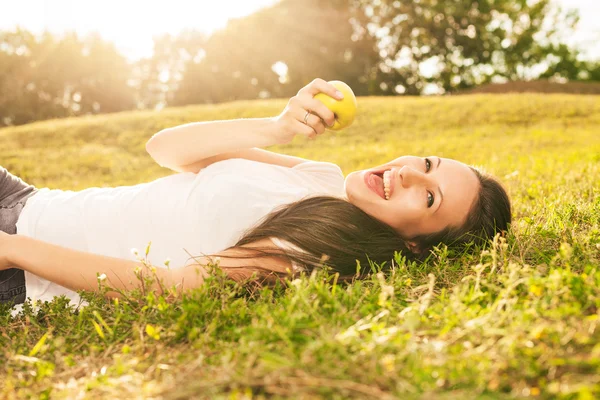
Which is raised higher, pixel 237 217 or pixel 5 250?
pixel 237 217

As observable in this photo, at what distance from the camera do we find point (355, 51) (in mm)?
43969

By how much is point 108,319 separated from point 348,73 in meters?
41.9

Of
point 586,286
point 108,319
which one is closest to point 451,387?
point 586,286

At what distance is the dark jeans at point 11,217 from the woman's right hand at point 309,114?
6.81ft

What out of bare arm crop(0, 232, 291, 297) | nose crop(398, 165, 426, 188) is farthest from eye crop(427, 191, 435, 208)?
bare arm crop(0, 232, 291, 297)

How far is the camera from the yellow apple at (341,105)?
12.6ft

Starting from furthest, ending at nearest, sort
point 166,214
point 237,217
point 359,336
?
point 166,214 < point 237,217 < point 359,336

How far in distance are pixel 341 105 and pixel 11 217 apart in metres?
2.61

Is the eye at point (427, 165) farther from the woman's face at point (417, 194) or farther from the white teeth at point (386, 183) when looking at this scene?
the white teeth at point (386, 183)

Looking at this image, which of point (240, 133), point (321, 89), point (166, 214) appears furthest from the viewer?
point (240, 133)

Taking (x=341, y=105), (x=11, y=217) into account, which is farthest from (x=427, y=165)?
(x=11, y=217)

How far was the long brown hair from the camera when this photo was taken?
328 centimetres

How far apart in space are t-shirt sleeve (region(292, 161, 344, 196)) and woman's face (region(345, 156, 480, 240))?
1.53 ft

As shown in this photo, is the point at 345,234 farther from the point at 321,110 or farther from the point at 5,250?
the point at 5,250
